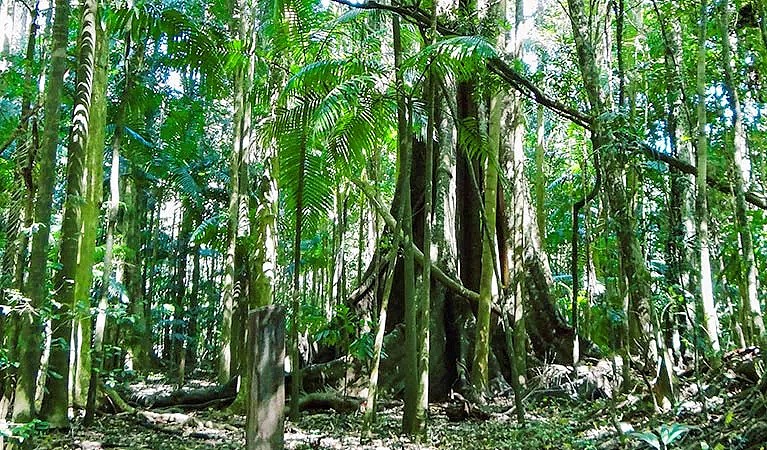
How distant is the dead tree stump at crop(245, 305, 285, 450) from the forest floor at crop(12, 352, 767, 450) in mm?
2738

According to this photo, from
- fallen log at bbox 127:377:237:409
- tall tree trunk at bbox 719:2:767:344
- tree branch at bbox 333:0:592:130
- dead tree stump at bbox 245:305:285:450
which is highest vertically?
tree branch at bbox 333:0:592:130

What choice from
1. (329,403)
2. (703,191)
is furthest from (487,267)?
(329,403)

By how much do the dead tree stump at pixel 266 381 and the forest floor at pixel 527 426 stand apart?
2.74m

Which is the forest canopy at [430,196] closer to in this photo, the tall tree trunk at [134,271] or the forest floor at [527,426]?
the forest floor at [527,426]

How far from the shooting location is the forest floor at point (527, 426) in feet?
15.9

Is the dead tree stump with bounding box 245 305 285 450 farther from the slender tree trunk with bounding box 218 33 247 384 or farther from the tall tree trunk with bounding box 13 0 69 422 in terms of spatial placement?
the slender tree trunk with bounding box 218 33 247 384

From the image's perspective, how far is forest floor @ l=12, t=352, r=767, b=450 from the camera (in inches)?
191

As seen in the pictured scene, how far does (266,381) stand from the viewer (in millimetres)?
2830

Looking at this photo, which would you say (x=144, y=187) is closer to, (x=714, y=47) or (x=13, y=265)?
(x=13, y=265)

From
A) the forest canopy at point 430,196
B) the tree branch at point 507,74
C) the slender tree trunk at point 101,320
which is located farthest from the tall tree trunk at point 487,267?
the slender tree trunk at point 101,320

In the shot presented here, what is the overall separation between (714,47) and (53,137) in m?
8.70

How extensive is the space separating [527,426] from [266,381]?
5119 mm

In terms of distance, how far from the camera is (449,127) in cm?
1068

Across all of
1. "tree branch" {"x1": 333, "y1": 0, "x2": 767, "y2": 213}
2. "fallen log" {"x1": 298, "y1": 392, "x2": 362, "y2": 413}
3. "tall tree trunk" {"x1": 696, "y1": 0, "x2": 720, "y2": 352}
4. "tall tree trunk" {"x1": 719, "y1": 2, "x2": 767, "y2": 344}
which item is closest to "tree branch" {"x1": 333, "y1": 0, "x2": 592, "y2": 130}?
"tree branch" {"x1": 333, "y1": 0, "x2": 767, "y2": 213}
